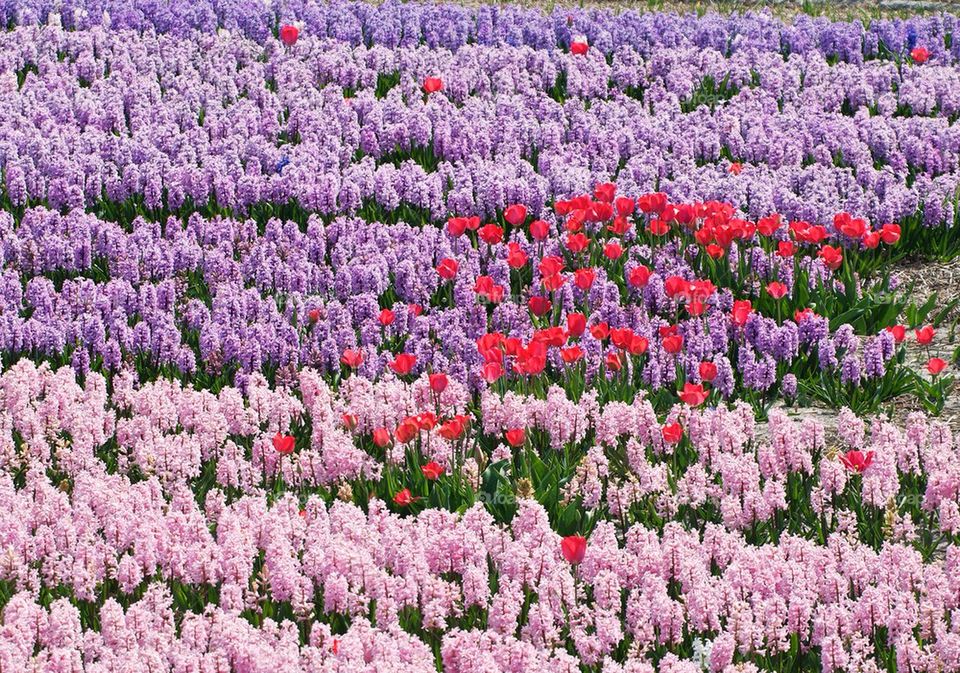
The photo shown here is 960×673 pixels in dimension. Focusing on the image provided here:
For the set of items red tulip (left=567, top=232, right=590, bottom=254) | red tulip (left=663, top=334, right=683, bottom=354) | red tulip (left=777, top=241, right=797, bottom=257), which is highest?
red tulip (left=777, top=241, right=797, bottom=257)

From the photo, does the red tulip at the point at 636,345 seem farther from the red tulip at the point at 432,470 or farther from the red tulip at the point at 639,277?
the red tulip at the point at 432,470

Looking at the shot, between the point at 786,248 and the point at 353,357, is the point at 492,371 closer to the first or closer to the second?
the point at 353,357

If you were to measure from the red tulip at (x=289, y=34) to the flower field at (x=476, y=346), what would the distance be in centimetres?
12

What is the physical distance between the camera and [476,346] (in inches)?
302

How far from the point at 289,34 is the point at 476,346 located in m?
5.80

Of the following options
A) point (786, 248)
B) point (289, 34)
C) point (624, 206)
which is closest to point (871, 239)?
point (786, 248)

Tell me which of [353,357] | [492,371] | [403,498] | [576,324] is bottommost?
[403,498]

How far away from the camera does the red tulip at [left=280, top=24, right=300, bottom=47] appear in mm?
12609

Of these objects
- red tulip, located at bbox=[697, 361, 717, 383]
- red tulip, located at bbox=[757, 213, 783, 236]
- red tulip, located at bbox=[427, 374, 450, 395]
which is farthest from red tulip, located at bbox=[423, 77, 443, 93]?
red tulip, located at bbox=[697, 361, 717, 383]

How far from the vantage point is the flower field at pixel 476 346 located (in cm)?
535

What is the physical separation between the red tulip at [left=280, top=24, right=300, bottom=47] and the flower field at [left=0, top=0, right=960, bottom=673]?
120 mm

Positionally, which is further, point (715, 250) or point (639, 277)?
point (715, 250)

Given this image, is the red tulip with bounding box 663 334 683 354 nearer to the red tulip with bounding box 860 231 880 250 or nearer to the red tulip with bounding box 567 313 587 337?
the red tulip with bounding box 567 313 587 337

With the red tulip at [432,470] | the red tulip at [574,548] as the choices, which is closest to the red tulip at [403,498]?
the red tulip at [432,470]
